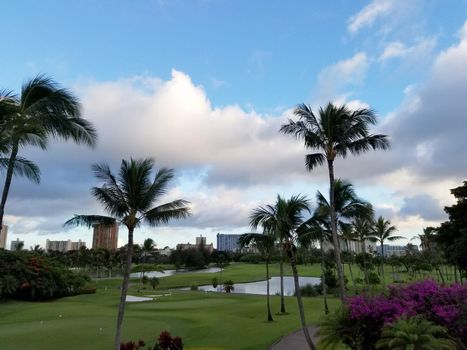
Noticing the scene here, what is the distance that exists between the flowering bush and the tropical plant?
0.86 m

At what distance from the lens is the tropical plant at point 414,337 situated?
1102 cm

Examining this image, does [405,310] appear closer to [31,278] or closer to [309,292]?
[309,292]

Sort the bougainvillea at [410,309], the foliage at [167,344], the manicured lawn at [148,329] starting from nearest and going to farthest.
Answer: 1. the bougainvillea at [410,309]
2. the foliage at [167,344]
3. the manicured lawn at [148,329]

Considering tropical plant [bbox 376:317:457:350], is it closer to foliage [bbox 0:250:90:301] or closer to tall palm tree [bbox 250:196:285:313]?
tall palm tree [bbox 250:196:285:313]

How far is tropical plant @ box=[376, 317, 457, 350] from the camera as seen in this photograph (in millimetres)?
11023

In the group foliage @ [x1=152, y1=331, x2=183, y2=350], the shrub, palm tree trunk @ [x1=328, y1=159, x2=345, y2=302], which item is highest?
palm tree trunk @ [x1=328, y1=159, x2=345, y2=302]

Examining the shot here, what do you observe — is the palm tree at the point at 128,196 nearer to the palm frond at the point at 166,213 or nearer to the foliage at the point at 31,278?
the palm frond at the point at 166,213

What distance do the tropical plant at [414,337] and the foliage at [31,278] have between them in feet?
145

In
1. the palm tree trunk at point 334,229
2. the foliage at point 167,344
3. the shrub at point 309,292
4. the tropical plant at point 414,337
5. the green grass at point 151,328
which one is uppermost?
the palm tree trunk at point 334,229

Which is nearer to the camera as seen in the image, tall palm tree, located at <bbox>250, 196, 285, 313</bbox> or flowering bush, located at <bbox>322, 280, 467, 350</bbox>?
flowering bush, located at <bbox>322, 280, 467, 350</bbox>

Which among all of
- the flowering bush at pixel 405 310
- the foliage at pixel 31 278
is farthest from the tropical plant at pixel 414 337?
the foliage at pixel 31 278

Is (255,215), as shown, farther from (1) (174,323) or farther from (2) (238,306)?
(2) (238,306)

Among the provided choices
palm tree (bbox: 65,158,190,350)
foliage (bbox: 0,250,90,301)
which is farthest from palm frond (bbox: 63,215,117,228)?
foliage (bbox: 0,250,90,301)

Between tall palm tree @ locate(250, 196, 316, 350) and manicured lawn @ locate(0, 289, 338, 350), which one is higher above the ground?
tall palm tree @ locate(250, 196, 316, 350)
